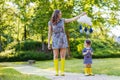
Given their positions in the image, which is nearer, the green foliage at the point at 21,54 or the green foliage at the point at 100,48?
the green foliage at the point at 21,54

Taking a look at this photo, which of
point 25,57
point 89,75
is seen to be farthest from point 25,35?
point 89,75

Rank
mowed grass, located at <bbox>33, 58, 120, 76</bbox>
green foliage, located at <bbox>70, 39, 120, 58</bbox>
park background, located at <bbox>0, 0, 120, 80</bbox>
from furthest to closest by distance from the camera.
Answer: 1. green foliage, located at <bbox>70, 39, 120, 58</bbox>
2. park background, located at <bbox>0, 0, 120, 80</bbox>
3. mowed grass, located at <bbox>33, 58, 120, 76</bbox>

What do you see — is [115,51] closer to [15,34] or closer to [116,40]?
[116,40]

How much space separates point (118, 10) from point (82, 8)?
3.18 m

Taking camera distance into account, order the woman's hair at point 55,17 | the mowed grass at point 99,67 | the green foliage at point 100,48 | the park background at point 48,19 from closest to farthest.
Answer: the woman's hair at point 55,17
the mowed grass at point 99,67
the park background at point 48,19
the green foliage at point 100,48

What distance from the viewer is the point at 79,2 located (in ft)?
94.2

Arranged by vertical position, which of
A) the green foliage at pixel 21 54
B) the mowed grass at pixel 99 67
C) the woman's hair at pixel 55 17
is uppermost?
the woman's hair at pixel 55 17

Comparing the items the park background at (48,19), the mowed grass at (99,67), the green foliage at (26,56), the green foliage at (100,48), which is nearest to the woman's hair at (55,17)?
the mowed grass at (99,67)

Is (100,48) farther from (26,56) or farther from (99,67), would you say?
(99,67)

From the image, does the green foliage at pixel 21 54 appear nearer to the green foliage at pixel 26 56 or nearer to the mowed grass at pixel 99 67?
the green foliage at pixel 26 56

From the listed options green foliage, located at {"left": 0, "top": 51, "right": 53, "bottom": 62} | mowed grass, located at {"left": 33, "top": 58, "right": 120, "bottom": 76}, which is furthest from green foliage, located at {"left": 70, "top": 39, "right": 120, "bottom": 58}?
mowed grass, located at {"left": 33, "top": 58, "right": 120, "bottom": 76}

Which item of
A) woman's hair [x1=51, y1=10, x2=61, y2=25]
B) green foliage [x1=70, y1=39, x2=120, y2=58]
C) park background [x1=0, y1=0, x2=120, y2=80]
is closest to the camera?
woman's hair [x1=51, y1=10, x2=61, y2=25]

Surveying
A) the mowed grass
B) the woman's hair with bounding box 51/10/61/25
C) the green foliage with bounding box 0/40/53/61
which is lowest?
the mowed grass

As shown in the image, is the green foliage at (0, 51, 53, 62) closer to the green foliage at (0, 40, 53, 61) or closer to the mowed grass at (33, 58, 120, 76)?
the green foliage at (0, 40, 53, 61)
